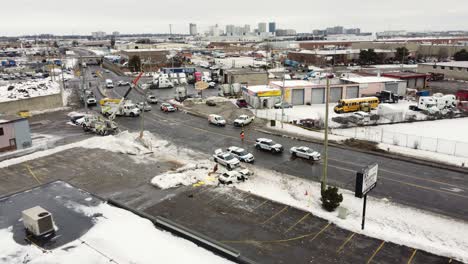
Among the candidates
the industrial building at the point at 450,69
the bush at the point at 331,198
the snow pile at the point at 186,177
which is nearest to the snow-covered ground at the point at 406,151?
the bush at the point at 331,198

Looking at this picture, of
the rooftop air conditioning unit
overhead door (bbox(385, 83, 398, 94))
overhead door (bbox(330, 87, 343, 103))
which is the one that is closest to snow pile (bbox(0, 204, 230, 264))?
the rooftop air conditioning unit

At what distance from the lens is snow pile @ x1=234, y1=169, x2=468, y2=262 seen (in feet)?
71.3

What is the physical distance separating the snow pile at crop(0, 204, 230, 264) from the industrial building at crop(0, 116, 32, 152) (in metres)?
26.5

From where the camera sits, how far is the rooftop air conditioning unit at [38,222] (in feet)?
55.2

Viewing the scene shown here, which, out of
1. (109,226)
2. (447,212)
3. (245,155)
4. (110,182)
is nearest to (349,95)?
(245,155)

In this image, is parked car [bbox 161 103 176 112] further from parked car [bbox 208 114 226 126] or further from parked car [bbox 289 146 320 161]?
parked car [bbox 289 146 320 161]

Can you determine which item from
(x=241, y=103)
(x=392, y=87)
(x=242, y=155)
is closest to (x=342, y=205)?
(x=242, y=155)

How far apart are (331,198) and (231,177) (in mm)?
9013

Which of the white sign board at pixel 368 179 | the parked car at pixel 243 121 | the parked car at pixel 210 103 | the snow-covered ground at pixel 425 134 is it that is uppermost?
the white sign board at pixel 368 179

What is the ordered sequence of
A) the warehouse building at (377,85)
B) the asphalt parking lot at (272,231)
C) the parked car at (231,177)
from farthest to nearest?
the warehouse building at (377,85)
the parked car at (231,177)
the asphalt parking lot at (272,231)

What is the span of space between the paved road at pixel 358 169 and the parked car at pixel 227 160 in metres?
2.71

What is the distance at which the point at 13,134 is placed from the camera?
40.2 meters

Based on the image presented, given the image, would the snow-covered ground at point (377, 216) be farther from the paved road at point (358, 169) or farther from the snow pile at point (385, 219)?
the paved road at point (358, 169)

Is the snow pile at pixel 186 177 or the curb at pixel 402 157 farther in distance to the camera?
the curb at pixel 402 157
